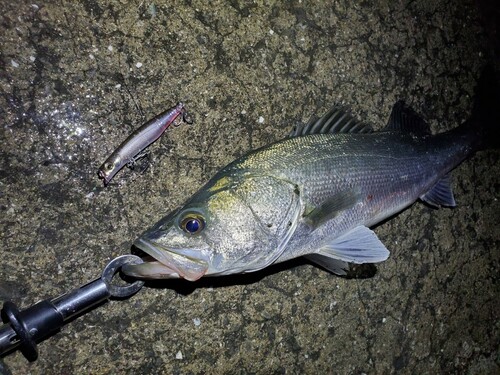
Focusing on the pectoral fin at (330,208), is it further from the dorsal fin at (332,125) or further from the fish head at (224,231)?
the dorsal fin at (332,125)

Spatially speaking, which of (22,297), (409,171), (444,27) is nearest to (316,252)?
(409,171)

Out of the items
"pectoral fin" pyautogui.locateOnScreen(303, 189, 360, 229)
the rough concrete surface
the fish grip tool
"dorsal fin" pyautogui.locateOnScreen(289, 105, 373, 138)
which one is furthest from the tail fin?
the fish grip tool

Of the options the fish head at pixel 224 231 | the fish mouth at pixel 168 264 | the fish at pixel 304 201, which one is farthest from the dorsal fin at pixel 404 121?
the fish mouth at pixel 168 264

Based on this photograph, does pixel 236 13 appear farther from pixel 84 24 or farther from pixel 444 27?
pixel 444 27

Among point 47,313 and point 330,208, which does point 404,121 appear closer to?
point 330,208

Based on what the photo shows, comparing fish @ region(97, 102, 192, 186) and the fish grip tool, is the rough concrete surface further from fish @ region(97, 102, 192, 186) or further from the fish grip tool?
the fish grip tool

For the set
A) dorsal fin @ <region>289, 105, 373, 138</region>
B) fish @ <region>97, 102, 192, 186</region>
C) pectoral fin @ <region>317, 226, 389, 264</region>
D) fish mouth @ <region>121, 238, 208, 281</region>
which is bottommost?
pectoral fin @ <region>317, 226, 389, 264</region>
